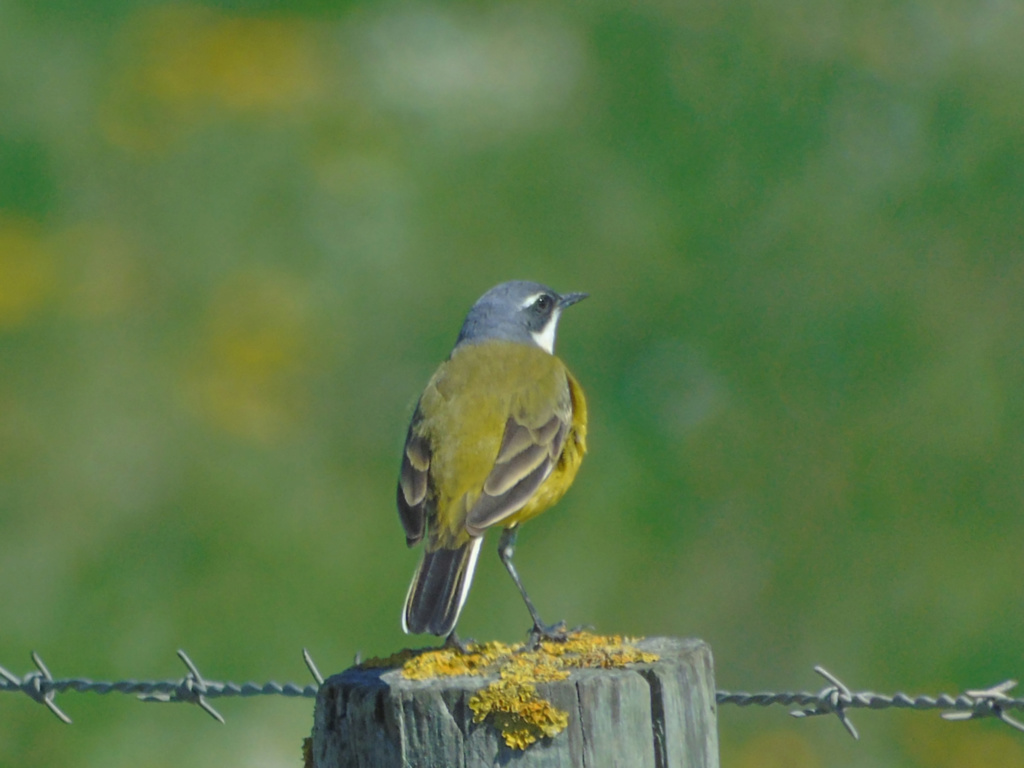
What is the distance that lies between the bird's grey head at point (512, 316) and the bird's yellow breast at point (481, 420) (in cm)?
37

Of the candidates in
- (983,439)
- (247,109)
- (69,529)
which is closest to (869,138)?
(983,439)

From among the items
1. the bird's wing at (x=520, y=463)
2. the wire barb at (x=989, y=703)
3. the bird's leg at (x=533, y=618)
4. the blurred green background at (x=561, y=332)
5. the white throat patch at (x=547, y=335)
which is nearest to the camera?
the wire barb at (x=989, y=703)

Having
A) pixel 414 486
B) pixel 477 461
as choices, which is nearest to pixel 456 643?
pixel 414 486

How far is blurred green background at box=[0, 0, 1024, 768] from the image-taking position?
9.47 m

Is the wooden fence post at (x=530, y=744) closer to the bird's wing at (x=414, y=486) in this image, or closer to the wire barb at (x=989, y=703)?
the wire barb at (x=989, y=703)

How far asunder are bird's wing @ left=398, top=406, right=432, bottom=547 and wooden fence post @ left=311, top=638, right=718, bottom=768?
5.20ft

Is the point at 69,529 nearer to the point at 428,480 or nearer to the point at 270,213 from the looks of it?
the point at 270,213

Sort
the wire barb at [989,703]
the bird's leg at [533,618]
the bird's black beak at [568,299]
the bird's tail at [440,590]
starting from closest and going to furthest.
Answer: the wire barb at [989,703] → the bird's leg at [533,618] → the bird's tail at [440,590] → the bird's black beak at [568,299]

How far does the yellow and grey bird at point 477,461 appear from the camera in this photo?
16.9ft

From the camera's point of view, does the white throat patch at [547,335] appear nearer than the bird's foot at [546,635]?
No

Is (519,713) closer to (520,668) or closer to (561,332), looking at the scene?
(520,668)

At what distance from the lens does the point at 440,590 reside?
502 centimetres

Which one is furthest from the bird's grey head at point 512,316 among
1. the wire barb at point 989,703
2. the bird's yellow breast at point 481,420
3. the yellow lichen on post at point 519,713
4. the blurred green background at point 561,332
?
the yellow lichen on post at point 519,713

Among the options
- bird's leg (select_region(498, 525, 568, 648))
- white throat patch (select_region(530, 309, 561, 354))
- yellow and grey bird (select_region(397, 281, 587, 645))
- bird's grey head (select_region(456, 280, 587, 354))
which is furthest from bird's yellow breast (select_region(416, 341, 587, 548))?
white throat patch (select_region(530, 309, 561, 354))
